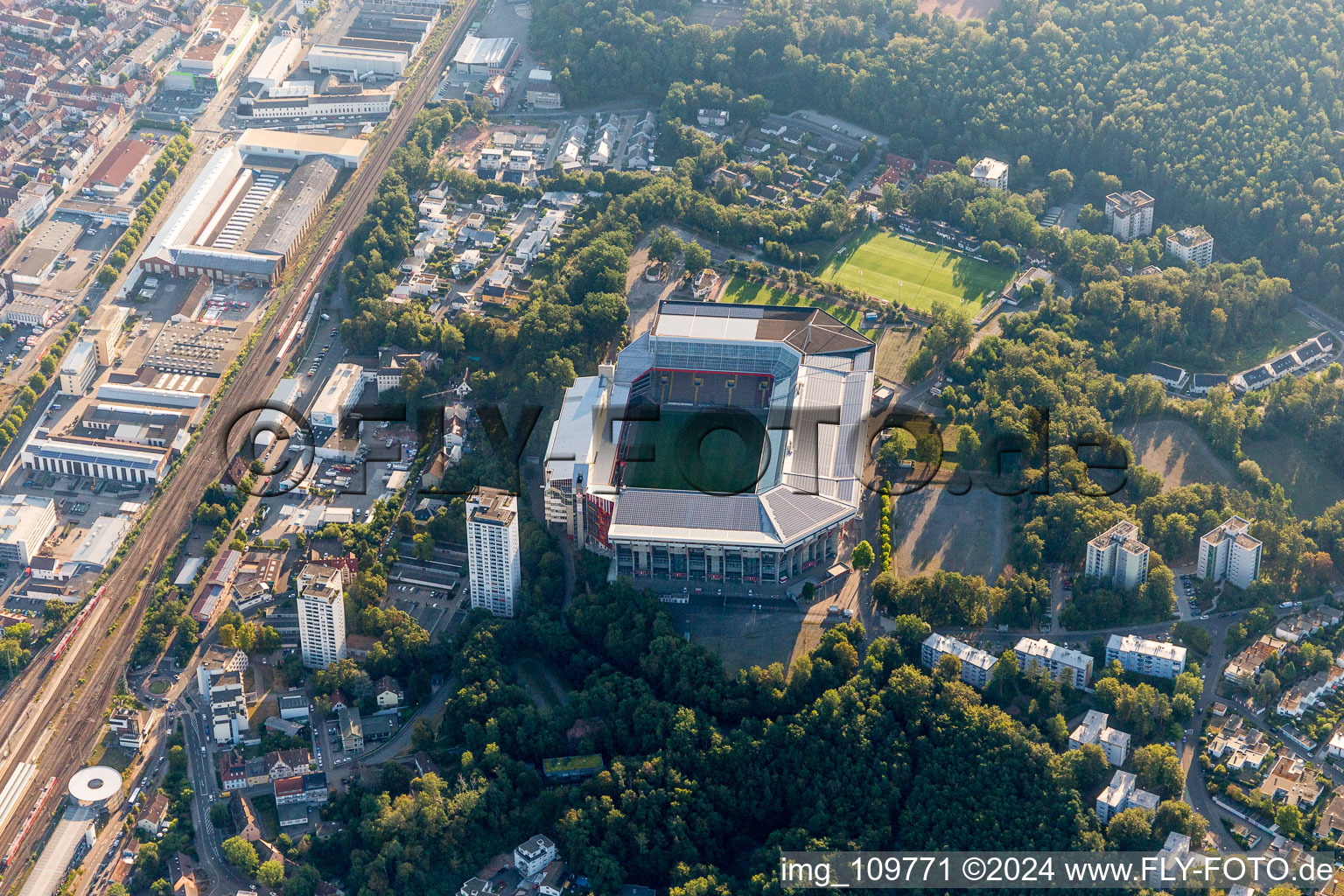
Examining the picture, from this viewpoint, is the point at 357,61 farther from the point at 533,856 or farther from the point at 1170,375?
the point at 533,856

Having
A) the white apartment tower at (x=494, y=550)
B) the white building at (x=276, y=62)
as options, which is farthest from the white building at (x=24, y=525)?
the white building at (x=276, y=62)

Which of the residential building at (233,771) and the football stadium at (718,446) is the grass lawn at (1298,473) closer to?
the football stadium at (718,446)

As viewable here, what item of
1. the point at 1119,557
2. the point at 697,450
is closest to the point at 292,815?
the point at 697,450

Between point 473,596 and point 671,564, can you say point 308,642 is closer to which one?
point 473,596

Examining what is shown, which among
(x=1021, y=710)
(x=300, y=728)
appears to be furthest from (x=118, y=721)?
(x=1021, y=710)

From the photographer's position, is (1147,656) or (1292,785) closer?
(1292,785)

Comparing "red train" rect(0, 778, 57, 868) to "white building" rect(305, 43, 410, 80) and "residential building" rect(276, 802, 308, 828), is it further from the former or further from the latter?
"white building" rect(305, 43, 410, 80)

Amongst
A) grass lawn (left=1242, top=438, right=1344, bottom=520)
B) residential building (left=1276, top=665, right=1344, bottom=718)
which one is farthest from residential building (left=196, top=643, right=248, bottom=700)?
grass lawn (left=1242, top=438, right=1344, bottom=520)
